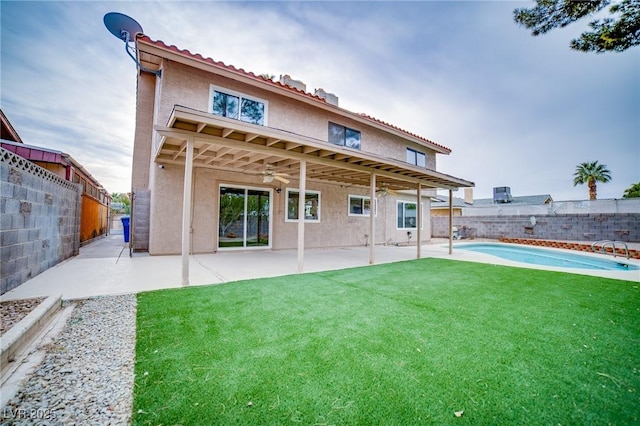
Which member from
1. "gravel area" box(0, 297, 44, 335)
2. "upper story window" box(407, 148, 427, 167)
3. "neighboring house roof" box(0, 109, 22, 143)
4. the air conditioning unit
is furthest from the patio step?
the air conditioning unit

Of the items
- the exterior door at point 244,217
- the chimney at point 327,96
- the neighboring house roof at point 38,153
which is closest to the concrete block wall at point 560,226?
the chimney at point 327,96

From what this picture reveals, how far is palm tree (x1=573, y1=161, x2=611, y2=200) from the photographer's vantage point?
27.2 m

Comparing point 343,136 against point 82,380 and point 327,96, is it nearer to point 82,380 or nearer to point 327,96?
point 327,96

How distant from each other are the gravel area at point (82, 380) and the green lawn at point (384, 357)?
12cm

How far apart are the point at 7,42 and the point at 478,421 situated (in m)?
10.8

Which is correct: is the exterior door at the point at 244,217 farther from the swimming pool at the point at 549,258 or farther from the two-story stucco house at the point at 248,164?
the swimming pool at the point at 549,258

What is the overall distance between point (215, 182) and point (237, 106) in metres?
2.70

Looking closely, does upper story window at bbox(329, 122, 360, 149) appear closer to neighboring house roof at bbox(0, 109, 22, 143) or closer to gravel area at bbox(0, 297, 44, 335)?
gravel area at bbox(0, 297, 44, 335)

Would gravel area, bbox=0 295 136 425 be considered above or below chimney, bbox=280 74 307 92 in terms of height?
below

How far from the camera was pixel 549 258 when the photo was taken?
10.9m

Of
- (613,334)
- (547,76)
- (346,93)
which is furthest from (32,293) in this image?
(547,76)

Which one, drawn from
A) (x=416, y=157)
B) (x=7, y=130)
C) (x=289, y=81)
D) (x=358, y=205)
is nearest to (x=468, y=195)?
(x=416, y=157)

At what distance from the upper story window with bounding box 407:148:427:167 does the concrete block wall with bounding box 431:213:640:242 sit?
6.02m

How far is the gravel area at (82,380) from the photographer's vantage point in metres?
1.69
